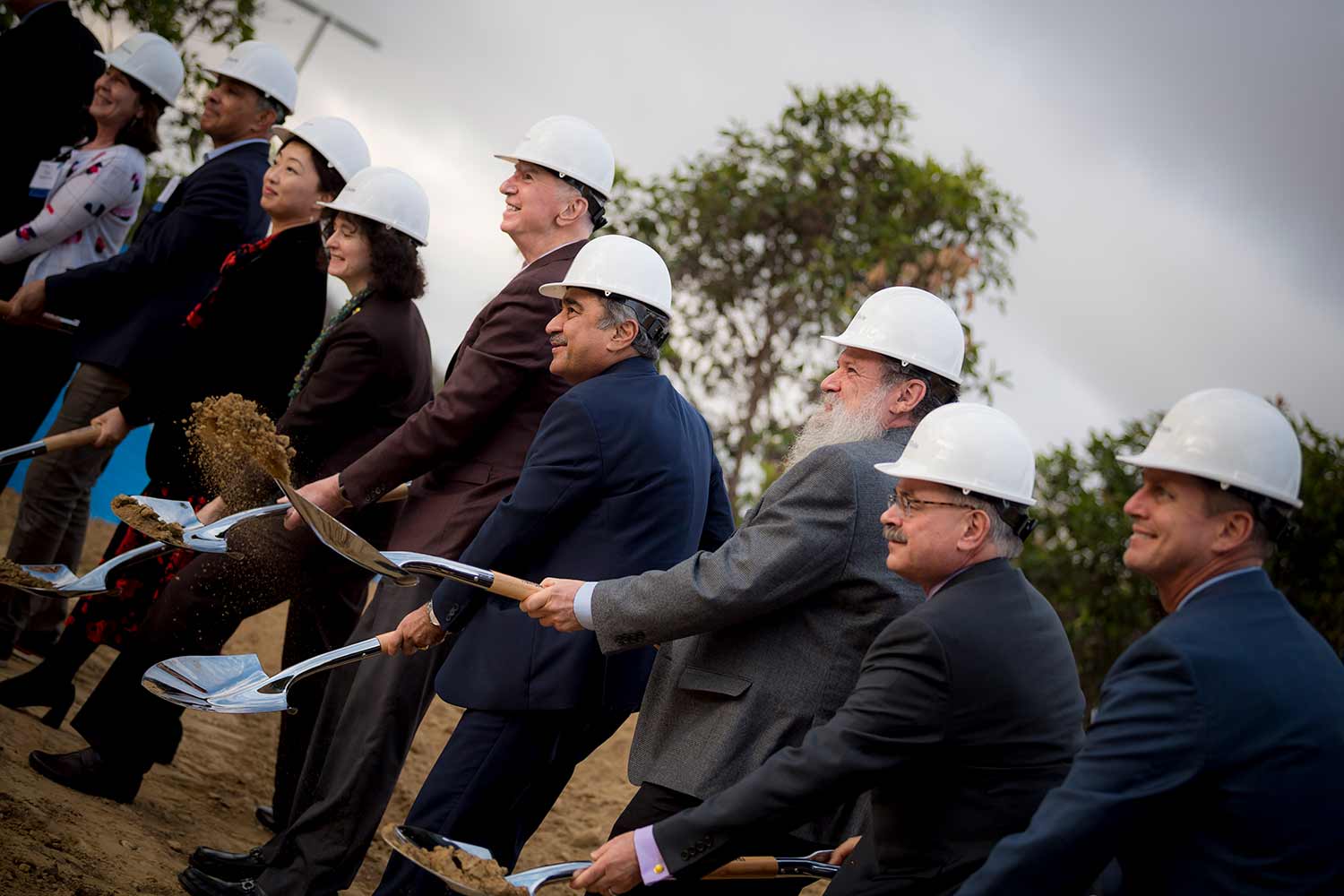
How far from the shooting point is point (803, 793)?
2.52m

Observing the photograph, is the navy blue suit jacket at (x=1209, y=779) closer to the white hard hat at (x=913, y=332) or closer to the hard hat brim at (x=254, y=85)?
the white hard hat at (x=913, y=332)

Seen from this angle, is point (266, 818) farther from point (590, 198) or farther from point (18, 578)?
point (590, 198)

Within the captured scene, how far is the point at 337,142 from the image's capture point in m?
4.93

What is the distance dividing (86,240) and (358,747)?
9.39 feet

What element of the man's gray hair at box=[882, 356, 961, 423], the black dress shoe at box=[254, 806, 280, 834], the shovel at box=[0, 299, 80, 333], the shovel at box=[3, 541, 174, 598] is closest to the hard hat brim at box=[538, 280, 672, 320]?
the man's gray hair at box=[882, 356, 961, 423]

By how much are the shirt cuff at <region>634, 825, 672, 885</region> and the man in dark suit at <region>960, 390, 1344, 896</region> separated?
0.67 metres

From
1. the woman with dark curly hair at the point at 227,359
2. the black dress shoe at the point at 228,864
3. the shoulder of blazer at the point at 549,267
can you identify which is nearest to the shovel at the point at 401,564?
the shoulder of blazer at the point at 549,267

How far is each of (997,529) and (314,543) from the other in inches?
98.7

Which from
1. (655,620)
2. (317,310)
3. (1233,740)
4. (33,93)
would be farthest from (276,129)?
(1233,740)

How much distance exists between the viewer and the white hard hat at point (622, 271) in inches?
143

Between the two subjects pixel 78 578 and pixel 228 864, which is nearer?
pixel 228 864

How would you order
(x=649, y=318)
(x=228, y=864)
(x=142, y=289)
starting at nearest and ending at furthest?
1. (x=649, y=318)
2. (x=228, y=864)
3. (x=142, y=289)

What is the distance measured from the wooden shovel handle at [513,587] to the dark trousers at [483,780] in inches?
13.6

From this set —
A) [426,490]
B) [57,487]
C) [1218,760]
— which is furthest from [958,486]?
[57,487]
